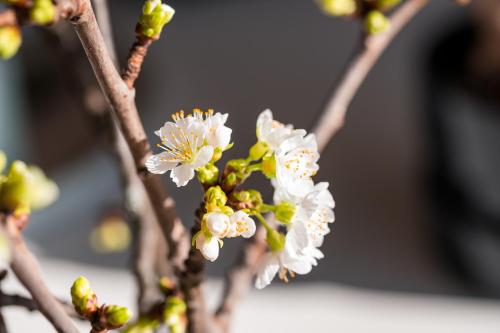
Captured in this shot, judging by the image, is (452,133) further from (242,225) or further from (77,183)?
(242,225)

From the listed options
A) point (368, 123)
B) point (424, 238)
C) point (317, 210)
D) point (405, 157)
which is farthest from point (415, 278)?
point (317, 210)

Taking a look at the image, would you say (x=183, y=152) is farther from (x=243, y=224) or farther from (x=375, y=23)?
(x=375, y=23)

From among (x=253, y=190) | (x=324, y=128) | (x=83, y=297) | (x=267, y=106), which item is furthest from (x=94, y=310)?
(x=267, y=106)

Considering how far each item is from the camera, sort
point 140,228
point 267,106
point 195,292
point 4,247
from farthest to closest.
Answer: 1. point 267,106
2. point 140,228
3. point 195,292
4. point 4,247

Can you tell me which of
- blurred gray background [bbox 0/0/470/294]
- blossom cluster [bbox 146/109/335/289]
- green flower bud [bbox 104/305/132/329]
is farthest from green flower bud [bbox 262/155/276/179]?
blurred gray background [bbox 0/0/470/294]

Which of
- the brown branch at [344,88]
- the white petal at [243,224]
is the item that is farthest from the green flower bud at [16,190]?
the brown branch at [344,88]

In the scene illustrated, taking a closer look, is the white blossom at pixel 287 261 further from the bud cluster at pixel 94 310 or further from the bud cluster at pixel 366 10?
the bud cluster at pixel 366 10
